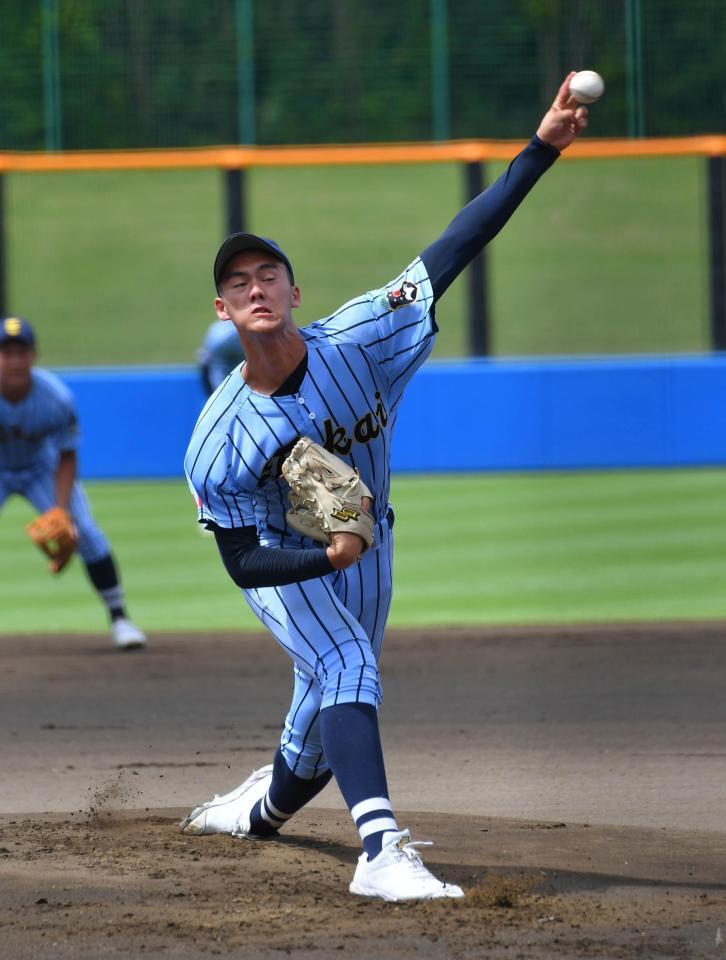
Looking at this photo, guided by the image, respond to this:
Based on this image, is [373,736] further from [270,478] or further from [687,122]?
[687,122]

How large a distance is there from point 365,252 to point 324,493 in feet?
81.5

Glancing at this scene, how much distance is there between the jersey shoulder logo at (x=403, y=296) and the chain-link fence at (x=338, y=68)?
622 inches

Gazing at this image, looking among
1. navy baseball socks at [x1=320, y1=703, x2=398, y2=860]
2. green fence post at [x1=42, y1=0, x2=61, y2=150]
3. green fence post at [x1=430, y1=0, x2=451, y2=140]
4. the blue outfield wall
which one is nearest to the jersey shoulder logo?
navy baseball socks at [x1=320, y1=703, x2=398, y2=860]

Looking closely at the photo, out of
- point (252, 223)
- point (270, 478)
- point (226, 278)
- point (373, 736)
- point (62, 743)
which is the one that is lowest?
point (62, 743)

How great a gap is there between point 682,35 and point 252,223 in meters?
11.7

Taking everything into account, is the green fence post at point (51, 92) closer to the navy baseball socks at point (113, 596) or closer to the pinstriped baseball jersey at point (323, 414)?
the navy baseball socks at point (113, 596)

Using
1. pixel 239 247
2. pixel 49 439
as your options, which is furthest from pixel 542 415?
pixel 239 247

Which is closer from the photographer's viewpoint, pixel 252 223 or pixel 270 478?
pixel 270 478

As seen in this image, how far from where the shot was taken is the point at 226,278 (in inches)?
159

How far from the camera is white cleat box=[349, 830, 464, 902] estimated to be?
3781 mm

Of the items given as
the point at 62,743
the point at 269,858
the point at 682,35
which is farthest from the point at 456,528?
the point at 682,35

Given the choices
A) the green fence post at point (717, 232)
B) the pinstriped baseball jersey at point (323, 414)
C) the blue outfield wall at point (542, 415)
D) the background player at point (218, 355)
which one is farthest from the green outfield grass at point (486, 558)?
the pinstriped baseball jersey at point (323, 414)

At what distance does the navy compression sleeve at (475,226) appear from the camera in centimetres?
436

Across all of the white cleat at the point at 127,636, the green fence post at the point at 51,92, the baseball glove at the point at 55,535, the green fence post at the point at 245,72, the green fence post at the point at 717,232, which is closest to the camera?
the baseball glove at the point at 55,535
